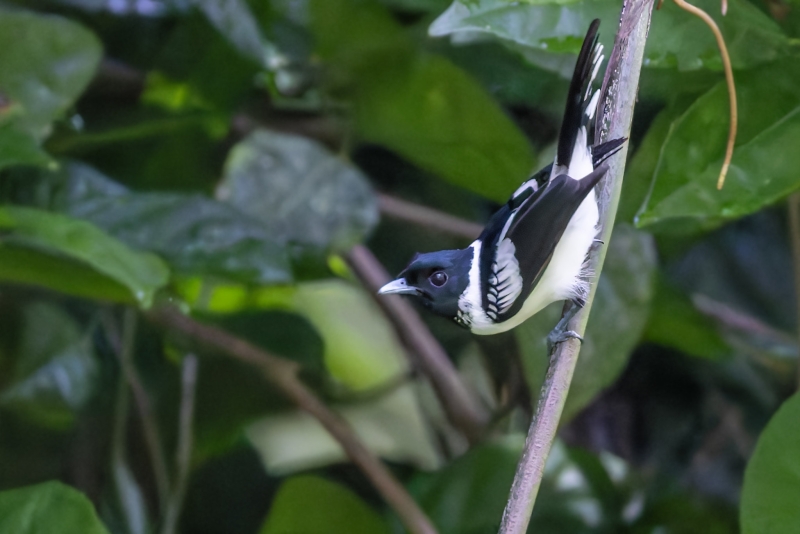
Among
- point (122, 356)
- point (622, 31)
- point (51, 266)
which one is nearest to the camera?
point (622, 31)

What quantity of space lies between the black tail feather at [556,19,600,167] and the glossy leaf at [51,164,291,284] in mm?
369

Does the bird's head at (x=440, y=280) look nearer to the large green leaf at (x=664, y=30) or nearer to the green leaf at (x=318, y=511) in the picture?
the large green leaf at (x=664, y=30)

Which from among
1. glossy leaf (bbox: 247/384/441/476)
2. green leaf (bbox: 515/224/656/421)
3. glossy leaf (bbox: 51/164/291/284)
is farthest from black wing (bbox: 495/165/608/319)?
glossy leaf (bbox: 247/384/441/476)

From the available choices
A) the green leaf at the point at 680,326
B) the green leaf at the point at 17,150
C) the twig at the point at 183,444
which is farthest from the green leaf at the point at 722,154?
the twig at the point at 183,444

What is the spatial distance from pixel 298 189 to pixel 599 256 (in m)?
0.52

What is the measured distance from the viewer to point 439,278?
46cm

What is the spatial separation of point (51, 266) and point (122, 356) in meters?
0.26

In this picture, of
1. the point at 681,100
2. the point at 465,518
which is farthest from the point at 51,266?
the point at 681,100

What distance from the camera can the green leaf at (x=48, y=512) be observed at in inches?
21.6

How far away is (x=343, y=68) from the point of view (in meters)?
0.85

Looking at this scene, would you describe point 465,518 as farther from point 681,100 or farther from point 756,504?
point 681,100

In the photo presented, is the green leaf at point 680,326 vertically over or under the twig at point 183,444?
over

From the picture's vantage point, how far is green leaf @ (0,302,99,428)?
840 mm

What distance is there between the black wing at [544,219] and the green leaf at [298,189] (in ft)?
1.34
